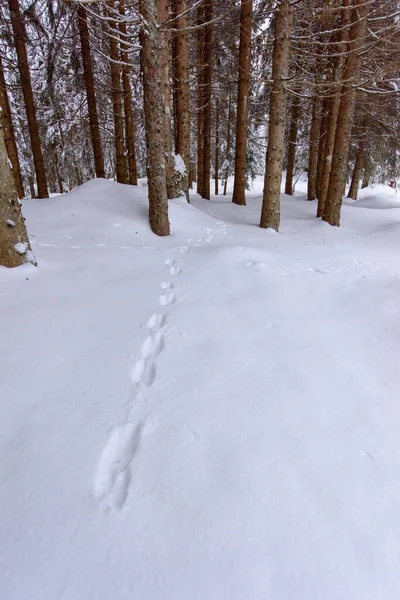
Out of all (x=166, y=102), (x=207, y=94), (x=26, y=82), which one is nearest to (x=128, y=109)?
(x=26, y=82)

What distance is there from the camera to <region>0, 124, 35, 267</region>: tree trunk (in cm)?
384

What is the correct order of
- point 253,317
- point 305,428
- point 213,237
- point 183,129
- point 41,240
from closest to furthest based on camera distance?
1. point 305,428
2. point 253,317
3. point 41,240
4. point 213,237
5. point 183,129

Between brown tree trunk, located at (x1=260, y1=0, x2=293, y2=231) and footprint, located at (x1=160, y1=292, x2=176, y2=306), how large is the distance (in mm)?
4856

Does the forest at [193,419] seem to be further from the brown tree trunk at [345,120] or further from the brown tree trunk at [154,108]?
the brown tree trunk at [345,120]

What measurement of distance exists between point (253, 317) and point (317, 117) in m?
10.8

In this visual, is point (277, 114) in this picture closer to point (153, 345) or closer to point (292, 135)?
point (153, 345)

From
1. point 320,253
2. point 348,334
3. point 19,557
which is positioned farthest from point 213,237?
point 19,557

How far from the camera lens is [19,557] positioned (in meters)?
1.21

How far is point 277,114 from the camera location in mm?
6695

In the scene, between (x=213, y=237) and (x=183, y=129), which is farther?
(x=183, y=129)

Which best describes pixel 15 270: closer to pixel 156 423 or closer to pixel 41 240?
pixel 41 240

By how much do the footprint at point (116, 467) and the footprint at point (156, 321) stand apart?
3.95ft

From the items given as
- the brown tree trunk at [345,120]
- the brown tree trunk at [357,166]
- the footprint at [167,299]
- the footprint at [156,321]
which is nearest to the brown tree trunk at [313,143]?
the brown tree trunk at [357,166]

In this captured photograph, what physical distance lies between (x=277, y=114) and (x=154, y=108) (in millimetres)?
2671
